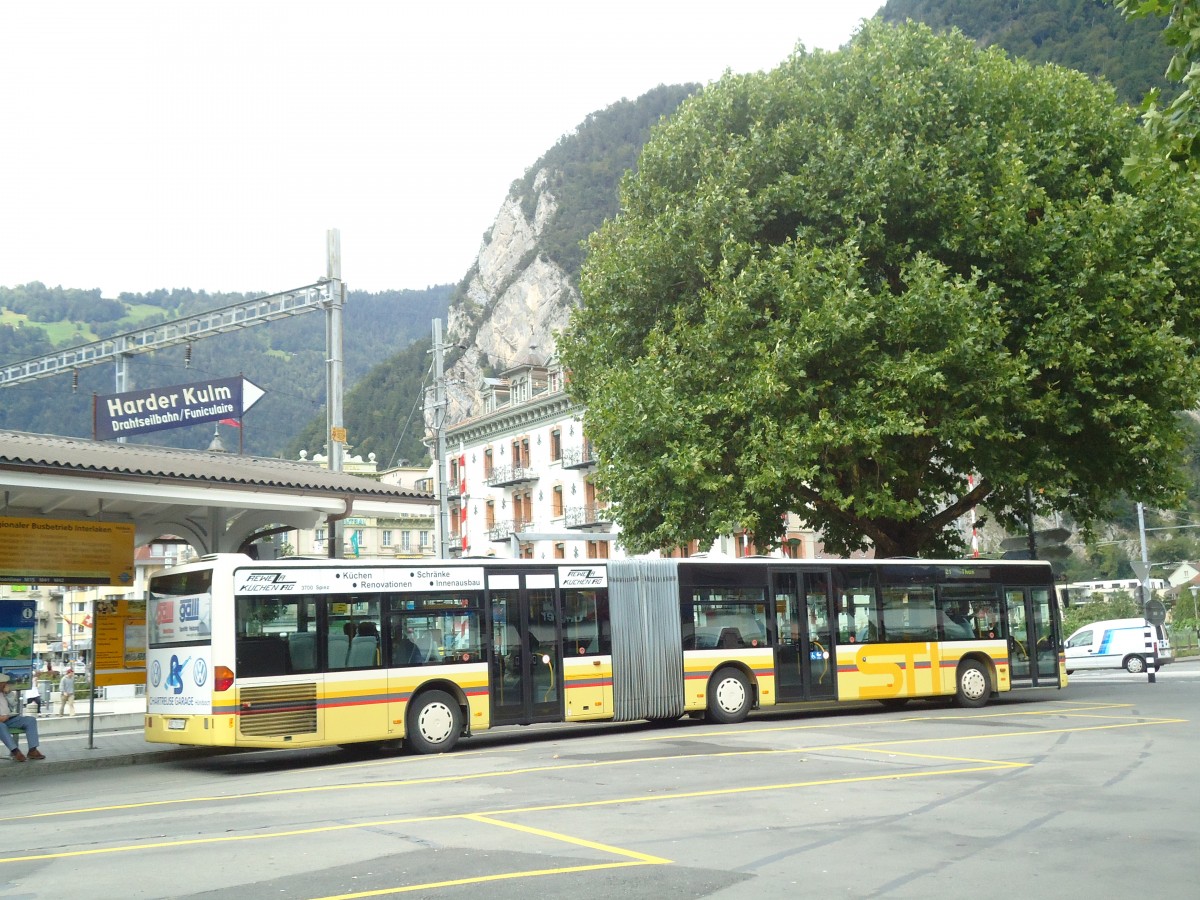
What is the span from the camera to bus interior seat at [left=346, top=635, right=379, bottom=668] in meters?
16.5

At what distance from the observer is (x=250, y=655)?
51.1 ft

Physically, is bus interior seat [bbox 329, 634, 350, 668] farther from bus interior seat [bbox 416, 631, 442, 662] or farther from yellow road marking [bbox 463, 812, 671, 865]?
yellow road marking [bbox 463, 812, 671, 865]

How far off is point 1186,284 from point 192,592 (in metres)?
18.6

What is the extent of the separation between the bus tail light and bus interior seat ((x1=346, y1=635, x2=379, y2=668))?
1.68 m

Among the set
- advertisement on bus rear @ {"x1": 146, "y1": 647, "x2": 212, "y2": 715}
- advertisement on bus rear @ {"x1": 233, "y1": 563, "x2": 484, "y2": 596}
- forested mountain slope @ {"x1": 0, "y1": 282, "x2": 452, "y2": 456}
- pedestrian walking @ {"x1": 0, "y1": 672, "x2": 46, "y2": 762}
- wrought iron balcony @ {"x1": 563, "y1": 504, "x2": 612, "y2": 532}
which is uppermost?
forested mountain slope @ {"x1": 0, "y1": 282, "x2": 452, "y2": 456}

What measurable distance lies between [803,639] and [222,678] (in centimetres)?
998

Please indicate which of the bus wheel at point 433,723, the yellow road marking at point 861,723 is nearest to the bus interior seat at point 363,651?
the bus wheel at point 433,723

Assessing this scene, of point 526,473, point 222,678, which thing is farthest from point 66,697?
point 526,473

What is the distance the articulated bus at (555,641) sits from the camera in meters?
15.8

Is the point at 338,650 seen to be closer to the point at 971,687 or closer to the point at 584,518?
the point at 971,687

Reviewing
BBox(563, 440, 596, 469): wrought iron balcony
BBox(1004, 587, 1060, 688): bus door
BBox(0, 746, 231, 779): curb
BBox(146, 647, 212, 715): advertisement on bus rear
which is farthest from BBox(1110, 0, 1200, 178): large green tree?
BBox(563, 440, 596, 469): wrought iron balcony

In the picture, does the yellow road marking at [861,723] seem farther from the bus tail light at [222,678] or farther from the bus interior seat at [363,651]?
the bus tail light at [222,678]

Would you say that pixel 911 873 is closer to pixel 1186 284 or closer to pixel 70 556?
pixel 70 556

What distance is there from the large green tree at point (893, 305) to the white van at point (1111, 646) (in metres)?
13.7
